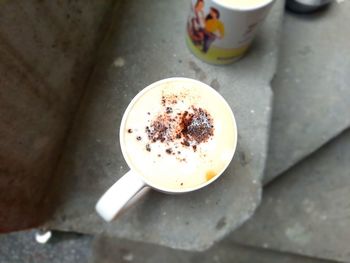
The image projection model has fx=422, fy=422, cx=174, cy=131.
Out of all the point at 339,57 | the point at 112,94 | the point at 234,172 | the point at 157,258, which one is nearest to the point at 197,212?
the point at 234,172

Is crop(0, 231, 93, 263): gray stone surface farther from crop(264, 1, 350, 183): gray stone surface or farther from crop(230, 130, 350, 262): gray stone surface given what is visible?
crop(264, 1, 350, 183): gray stone surface

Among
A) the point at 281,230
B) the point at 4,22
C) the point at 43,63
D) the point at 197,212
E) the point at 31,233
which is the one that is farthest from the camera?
the point at 281,230

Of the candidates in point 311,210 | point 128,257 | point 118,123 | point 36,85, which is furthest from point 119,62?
point 311,210

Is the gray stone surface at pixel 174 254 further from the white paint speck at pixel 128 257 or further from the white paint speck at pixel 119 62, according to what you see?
the white paint speck at pixel 119 62

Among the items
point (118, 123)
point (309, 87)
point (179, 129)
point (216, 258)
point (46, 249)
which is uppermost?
point (179, 129)

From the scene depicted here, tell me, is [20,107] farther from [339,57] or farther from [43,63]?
[339,57]

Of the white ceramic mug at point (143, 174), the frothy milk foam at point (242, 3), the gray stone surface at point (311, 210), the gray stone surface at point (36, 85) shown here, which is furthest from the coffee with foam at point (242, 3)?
the gray stone surface at point (311, 210)

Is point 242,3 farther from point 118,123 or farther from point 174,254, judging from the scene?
point 174,254
